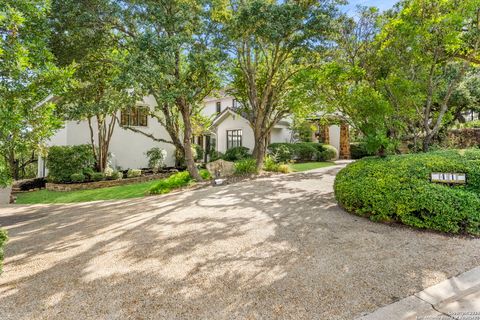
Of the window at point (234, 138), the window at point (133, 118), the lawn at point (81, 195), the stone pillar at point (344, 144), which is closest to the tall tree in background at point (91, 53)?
the lawn at point (81, 195)

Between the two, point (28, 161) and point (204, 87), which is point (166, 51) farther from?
point (28, 161)

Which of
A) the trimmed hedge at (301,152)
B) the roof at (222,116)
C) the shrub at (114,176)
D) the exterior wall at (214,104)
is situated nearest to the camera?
the shrub at (114,176)

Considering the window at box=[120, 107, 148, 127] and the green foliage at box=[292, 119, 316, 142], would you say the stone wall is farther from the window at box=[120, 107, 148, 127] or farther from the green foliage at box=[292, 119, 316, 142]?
the green foliage at box=[292, 119, 316, 142]

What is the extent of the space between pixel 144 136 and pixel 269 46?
10439 mm

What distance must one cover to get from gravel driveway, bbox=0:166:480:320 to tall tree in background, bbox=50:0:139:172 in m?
4.65

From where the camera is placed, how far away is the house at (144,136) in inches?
618

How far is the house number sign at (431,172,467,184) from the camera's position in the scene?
17.9ft

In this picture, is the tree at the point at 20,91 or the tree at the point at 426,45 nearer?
the tree at the point at 20,91

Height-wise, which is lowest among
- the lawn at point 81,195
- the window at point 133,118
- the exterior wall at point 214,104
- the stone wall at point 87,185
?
the lawn at point 81,195

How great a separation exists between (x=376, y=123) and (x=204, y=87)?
6.90 meters

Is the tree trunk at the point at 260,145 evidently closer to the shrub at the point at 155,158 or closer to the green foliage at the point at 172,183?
the green foliage at the point at 172,183

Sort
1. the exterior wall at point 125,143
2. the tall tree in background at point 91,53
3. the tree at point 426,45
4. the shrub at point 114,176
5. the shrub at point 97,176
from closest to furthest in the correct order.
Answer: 1. the tree at point 426,45
2. the tall tree in background at point 91,53
3. the shrub at point 97,176
4. the shrub at point 114,176
5. the exterior wall at point 125,143

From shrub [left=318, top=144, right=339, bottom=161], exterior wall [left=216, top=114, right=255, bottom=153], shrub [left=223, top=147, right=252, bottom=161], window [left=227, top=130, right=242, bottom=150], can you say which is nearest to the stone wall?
shrub [left=223, top=147, right=252, bottom=161]

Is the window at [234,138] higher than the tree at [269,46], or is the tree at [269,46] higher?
the tree at [269,46]
